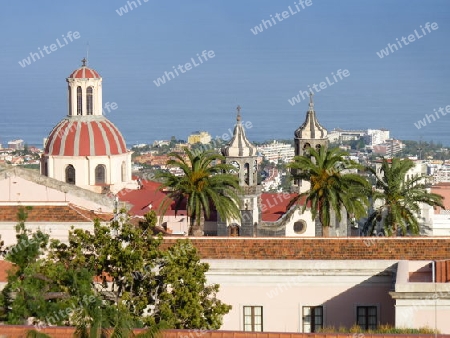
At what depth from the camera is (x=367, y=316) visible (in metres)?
34.7

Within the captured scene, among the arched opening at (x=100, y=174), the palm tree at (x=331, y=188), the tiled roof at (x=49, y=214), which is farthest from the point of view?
the arched opening at (x=100, y=174)

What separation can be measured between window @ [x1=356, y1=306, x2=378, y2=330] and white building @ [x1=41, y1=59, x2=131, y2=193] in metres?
31.6

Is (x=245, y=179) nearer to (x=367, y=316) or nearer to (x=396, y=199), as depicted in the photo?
(x=396, y=199)

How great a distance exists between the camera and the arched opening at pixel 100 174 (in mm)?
65438

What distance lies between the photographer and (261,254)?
119ft

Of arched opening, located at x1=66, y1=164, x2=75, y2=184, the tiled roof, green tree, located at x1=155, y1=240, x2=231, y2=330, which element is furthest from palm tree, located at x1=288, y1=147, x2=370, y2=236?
arched opening, located at x1=66, y1=164, x2=75, y2=184

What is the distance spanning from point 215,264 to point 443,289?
6986mm

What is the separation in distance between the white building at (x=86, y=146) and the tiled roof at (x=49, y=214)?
23244 millimetres

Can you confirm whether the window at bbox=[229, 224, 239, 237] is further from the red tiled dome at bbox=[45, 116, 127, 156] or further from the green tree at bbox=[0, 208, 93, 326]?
the green tree at bbox=[0, 208, 93, 326]

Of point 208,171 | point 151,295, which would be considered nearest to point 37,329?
point 151,295

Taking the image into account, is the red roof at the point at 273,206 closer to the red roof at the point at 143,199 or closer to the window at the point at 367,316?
the red roof at the point at 143,199

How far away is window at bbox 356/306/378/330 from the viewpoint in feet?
113

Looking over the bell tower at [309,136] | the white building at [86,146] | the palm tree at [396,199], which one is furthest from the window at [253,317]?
the white building at [86,146]

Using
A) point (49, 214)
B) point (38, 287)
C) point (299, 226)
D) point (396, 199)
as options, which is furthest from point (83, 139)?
point (38, 287)
